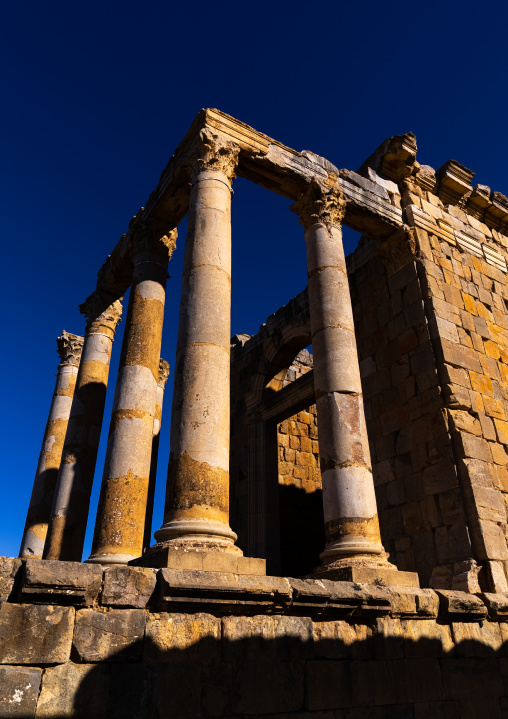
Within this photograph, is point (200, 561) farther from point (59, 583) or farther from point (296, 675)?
point (59, 583)

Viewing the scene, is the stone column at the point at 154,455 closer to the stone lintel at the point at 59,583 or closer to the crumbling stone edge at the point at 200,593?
the crumbling stone edge at the point at 200,593

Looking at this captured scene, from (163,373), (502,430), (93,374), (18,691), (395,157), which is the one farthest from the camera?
(163,373)

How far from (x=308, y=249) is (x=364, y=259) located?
9.76ft

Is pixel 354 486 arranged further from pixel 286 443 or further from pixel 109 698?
pixel 286 443

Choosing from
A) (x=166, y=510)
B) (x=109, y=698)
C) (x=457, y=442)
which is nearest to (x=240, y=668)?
(x=109, y=698)

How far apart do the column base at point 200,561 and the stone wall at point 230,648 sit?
432mm

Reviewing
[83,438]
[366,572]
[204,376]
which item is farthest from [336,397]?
[83,438]

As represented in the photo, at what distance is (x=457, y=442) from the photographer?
890cm

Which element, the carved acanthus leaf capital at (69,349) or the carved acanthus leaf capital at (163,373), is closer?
the carved acanthus leaf capital at (69,349)

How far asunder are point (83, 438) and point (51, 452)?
7.88 feet

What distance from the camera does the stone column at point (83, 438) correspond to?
998 cm

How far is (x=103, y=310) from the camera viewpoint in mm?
12289

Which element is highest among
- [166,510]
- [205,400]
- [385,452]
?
[385,452]

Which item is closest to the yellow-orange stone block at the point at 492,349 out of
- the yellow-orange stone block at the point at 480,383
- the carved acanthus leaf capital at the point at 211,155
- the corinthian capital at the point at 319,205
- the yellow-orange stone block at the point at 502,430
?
the yellow-orange stone block at the point at 480,383
